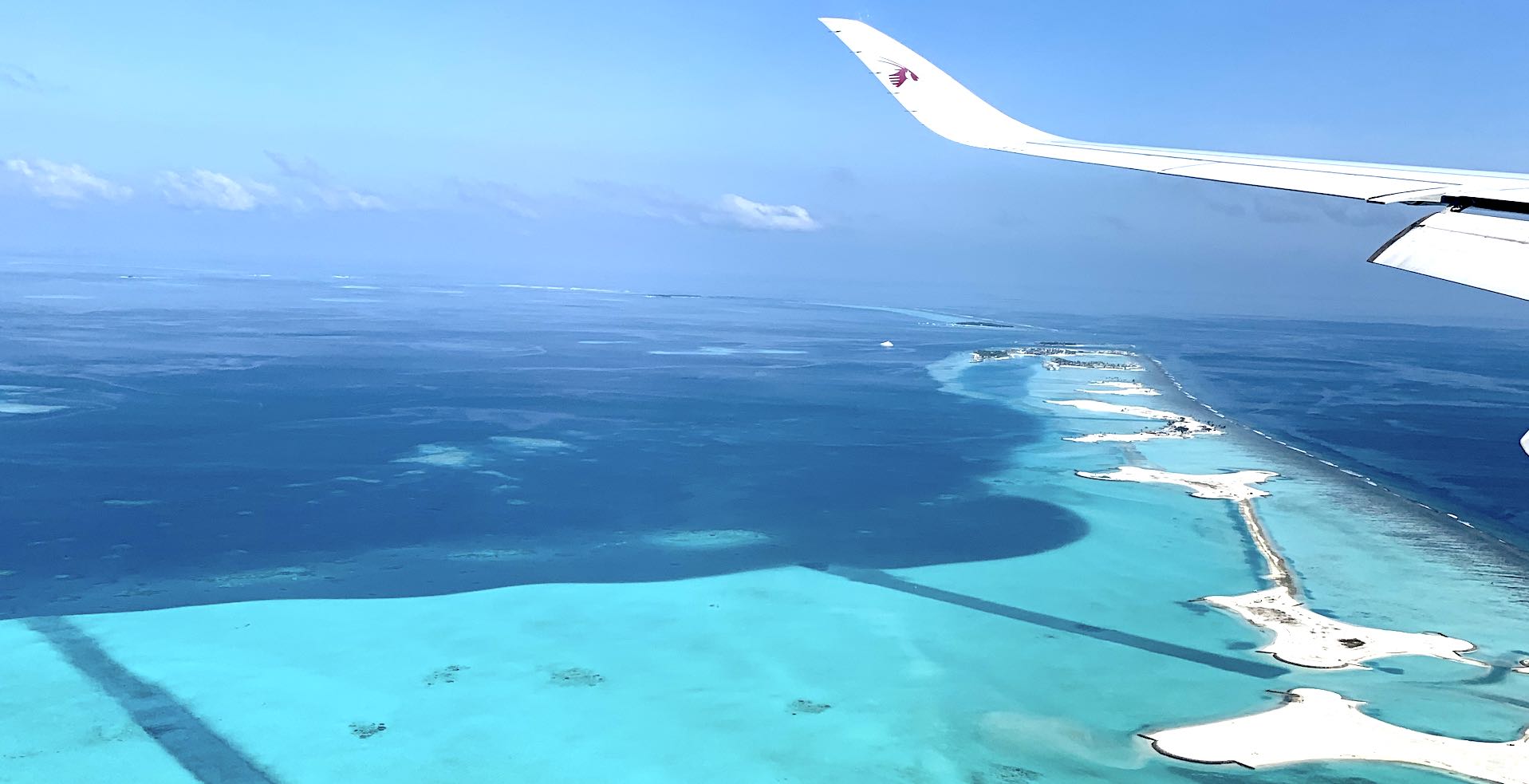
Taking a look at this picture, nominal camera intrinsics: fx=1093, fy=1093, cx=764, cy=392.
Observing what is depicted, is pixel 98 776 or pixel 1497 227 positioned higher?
pixel 1497 227

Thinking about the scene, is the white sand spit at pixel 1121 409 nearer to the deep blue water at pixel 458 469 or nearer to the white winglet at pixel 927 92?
the deep blue water at pixel 458 469

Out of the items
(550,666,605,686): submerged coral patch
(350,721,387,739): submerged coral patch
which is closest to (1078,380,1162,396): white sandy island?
(550,666,605,686): submerged coral patch

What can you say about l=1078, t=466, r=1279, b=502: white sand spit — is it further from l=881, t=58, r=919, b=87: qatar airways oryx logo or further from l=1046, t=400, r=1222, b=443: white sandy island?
l=881, t=58, r=919, b=87: qatar airways oryx logo

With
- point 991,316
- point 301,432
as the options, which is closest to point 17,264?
point 991,316

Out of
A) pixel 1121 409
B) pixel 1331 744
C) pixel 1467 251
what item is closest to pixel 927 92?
pixel 1467 251

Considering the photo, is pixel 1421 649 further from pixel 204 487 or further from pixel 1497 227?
pixel 204 487

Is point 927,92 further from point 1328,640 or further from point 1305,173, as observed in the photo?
point 1328,640

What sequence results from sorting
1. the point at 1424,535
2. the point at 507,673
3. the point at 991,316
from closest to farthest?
the point at 507,673
the point at 1424,535
the point at 991,316

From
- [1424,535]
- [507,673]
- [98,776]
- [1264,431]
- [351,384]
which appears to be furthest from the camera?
[351,384]
